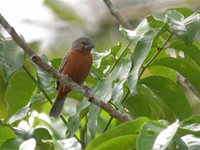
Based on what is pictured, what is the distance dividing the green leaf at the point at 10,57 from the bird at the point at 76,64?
1.30 m

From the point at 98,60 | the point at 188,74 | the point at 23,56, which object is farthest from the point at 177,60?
the point at 23,56

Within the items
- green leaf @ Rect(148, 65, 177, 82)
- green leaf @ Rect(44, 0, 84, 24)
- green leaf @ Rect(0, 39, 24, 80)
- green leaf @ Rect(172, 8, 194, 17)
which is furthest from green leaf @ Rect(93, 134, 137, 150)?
green leaf @ Rect(44, 0, 84, 24)

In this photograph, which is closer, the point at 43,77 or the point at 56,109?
the point at 43,77

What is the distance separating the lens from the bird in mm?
4027

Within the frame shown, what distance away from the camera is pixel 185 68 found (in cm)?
261

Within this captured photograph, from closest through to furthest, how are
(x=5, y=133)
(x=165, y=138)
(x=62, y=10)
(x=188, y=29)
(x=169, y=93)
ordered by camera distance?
(x=165, y=138) → (x=188, y=29) → (x=5, y=133) → (x=169, y=93) → (x=62, y=10)

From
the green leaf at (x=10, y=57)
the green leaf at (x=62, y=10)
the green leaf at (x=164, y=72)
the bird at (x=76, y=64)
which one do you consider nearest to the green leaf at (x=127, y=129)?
the green leaf at (x=10, y=57)

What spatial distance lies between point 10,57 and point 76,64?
6.36 ft

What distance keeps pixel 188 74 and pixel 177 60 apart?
0.25 ft

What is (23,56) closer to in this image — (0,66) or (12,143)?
(0,66)

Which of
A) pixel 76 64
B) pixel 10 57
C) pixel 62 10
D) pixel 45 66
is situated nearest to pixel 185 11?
pixel 45 66

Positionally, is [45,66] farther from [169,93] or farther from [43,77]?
[169,93]

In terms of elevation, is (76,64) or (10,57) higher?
(10,57)

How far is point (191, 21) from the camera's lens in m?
2.32
